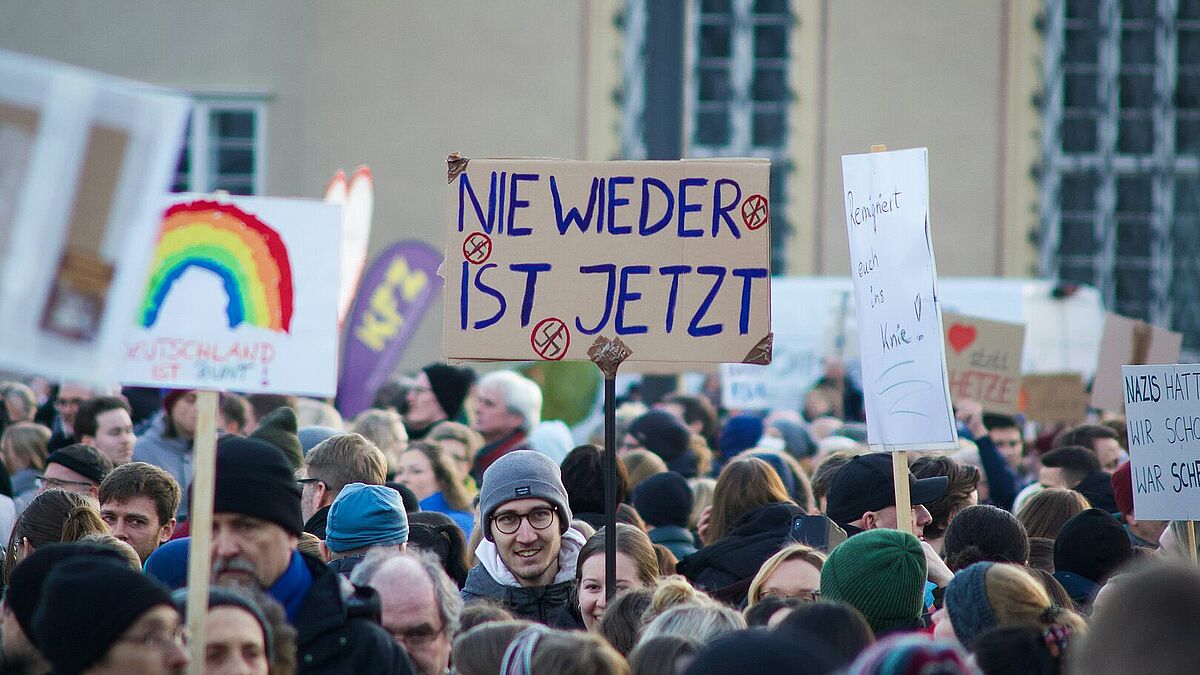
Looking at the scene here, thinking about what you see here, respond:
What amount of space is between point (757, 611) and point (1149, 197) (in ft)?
57.6

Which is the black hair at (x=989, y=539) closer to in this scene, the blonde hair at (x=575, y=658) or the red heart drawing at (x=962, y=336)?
the blonde hair at (x=575, y=658)

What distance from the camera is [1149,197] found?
20109mm

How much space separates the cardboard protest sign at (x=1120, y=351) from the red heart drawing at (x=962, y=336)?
2.46ft

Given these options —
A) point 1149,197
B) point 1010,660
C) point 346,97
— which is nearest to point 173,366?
point 1010,660

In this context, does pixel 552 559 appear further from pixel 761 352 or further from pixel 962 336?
pixel 962 336

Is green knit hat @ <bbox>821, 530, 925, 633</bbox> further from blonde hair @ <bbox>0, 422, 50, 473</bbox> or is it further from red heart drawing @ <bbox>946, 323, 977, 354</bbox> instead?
red heart drawing @ <bbox>946, 323, 977, 354</bbox>

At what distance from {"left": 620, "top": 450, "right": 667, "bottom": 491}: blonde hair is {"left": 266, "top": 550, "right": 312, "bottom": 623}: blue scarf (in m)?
3.58

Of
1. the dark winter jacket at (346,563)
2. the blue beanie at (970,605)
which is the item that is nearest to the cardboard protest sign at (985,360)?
the dark winter jacket at (346,563)

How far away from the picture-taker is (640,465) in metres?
7.11

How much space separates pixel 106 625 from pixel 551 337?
2066 millimetres

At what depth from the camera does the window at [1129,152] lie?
19625 millimetres

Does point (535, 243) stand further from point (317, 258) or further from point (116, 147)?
point (116, 147)

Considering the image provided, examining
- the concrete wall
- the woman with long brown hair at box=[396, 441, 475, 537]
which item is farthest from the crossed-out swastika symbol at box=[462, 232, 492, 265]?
the concrete wall

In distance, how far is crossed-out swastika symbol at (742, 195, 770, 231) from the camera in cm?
479
